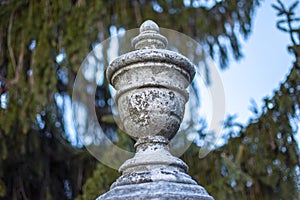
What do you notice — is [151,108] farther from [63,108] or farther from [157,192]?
[63,108]

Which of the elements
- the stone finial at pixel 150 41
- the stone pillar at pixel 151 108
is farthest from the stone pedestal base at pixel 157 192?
the stone finial at pixel 150 41

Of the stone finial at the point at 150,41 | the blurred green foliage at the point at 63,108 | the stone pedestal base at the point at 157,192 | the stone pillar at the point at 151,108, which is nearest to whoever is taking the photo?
the stone pedestal base at the point at 157,192

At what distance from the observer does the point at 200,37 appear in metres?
3.65

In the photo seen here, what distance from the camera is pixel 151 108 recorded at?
137cm

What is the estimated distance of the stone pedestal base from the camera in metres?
1.22

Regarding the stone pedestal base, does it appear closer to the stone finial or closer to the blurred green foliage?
the stone finial

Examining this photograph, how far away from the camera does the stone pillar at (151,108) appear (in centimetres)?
133

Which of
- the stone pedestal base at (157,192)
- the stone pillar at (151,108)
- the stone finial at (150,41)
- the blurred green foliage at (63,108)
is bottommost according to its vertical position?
the stone pedestal base at (157,192)

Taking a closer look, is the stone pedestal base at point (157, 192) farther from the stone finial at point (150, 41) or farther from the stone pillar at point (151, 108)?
the stone finial at point (150, 41)

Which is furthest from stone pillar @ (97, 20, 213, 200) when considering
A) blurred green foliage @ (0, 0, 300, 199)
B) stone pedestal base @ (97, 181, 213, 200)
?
blurred green foliage @ (0, 0, 300, 199)

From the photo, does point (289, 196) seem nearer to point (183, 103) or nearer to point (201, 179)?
point (201, 179)

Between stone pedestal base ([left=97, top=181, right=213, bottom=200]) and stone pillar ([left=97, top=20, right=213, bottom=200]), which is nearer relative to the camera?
stone pedestal base ([left=97, top=181, right=213, bottom=200])

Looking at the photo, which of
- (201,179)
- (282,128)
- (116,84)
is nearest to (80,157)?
(201,179)

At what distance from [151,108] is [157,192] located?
266mm
